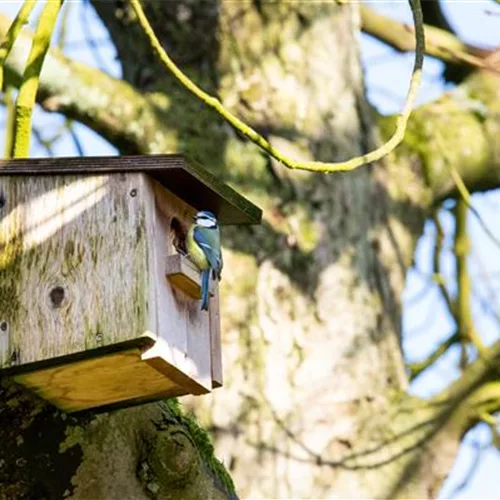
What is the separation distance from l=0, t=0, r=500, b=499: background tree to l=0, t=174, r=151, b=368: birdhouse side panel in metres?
1.28

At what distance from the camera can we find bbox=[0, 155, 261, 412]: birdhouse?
8.69 feet

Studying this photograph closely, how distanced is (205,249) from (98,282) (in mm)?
211

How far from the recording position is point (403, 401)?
172 inches

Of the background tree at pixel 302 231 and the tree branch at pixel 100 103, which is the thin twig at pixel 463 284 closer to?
the background tree at pixel 302 231

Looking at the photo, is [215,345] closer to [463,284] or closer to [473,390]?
[473,390]

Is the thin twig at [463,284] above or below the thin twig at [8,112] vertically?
below

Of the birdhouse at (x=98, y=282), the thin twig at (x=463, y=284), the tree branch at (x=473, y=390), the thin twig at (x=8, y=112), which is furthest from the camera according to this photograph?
the thin twig at (x=463, y=284)

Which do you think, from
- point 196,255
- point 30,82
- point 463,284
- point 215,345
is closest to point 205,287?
point 196,255

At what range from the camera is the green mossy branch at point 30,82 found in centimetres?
284

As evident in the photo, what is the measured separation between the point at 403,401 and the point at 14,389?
1.85m

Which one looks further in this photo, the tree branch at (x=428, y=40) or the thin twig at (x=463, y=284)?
the thin twig at (x=463, y=284)

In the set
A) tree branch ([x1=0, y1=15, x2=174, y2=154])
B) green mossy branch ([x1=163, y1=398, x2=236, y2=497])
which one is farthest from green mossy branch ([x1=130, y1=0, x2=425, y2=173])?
tree branch ([x1=0, y1=15, x2=174, y2=154])

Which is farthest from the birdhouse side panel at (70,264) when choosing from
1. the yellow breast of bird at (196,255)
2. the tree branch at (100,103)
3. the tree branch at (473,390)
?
the tree branch at (473,390)

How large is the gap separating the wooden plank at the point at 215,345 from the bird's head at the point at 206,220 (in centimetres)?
20
